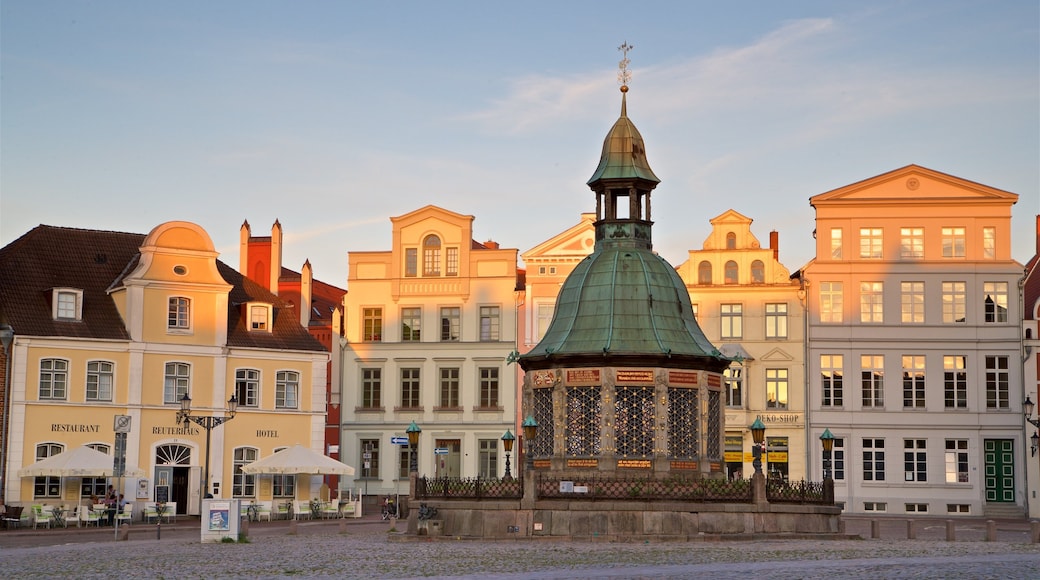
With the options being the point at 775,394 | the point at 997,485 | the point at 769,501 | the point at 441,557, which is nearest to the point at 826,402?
the point at 775,394

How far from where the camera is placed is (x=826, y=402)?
212 ft

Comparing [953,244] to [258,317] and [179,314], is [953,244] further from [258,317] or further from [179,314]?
[179,314]

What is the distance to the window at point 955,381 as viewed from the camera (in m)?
64.1

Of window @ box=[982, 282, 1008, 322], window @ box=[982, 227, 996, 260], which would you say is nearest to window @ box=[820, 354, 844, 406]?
window @ box=[982, 282, 1008, 322]

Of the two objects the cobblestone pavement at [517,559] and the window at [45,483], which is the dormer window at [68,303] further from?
the cobblestone pavement at [517,559]

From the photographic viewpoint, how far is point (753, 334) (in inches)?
2564

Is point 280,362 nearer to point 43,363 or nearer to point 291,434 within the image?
point 291,434

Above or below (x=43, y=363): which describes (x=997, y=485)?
below

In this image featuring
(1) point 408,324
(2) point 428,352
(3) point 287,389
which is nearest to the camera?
(3) point 287,389

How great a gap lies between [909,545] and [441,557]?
1139 centimetres

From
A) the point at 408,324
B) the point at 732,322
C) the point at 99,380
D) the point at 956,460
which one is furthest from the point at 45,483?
the point at 956,460

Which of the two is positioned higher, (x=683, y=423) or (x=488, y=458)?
(x=683, y=423)

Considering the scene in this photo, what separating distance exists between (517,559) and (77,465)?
87.0 ft

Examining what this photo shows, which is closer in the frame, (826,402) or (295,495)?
(295,495)
